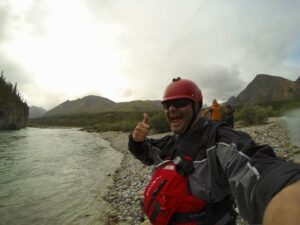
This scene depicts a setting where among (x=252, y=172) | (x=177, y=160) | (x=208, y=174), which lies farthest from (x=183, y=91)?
(x=252, y=172)

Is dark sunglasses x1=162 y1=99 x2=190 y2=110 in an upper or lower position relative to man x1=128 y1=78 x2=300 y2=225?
upper

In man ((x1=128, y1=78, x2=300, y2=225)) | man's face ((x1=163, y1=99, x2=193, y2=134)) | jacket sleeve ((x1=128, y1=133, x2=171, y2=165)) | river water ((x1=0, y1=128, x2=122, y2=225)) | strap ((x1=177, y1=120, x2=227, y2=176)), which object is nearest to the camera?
man ((x1=128, y1=78, x2=300, y2=225))

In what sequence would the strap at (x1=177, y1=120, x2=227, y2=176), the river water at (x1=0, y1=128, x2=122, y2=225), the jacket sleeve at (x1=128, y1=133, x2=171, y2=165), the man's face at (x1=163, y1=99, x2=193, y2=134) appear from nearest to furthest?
the strap at (x1=177, y1=120, x2=227, y2=176), the man's face at (x1=163, y1=99, x2=193, y2=134), the jacket sleeve at (x1=128, y1=133, x2=171, y2=165), the river water at (x1=0, y1=128, x2=122, y2=225)

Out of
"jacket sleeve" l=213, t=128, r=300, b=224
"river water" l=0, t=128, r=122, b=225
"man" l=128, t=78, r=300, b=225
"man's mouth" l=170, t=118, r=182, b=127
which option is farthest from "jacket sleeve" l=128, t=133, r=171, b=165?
"river water" l=0, t=128, r=122, b=225

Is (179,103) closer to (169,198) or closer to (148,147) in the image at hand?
(148,147)

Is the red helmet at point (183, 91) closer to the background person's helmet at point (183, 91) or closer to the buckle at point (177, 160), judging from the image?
the background person's helmet at point (183, 91)

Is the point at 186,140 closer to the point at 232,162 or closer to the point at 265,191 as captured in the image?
the point at 232,162

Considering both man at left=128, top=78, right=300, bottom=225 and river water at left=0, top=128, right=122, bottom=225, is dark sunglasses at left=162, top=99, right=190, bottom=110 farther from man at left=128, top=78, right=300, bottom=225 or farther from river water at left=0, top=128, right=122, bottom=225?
river water at left=0, top=128, right=122, bottom=225

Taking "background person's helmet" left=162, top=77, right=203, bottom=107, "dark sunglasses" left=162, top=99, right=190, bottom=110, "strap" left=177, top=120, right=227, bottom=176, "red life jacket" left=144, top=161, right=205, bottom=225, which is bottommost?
"red life jacket" left=144, top=161, right=205, bottom=225

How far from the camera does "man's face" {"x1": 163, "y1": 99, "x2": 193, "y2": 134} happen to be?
2723 mm

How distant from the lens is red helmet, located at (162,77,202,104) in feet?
9.00

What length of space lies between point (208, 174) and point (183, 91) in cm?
95

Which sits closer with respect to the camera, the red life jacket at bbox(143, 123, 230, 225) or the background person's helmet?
the red life jacket at bbox(143, 123, 230, 225)

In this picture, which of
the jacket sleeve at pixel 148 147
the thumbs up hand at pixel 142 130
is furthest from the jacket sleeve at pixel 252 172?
the thumbs up hand at pixel 142 130
